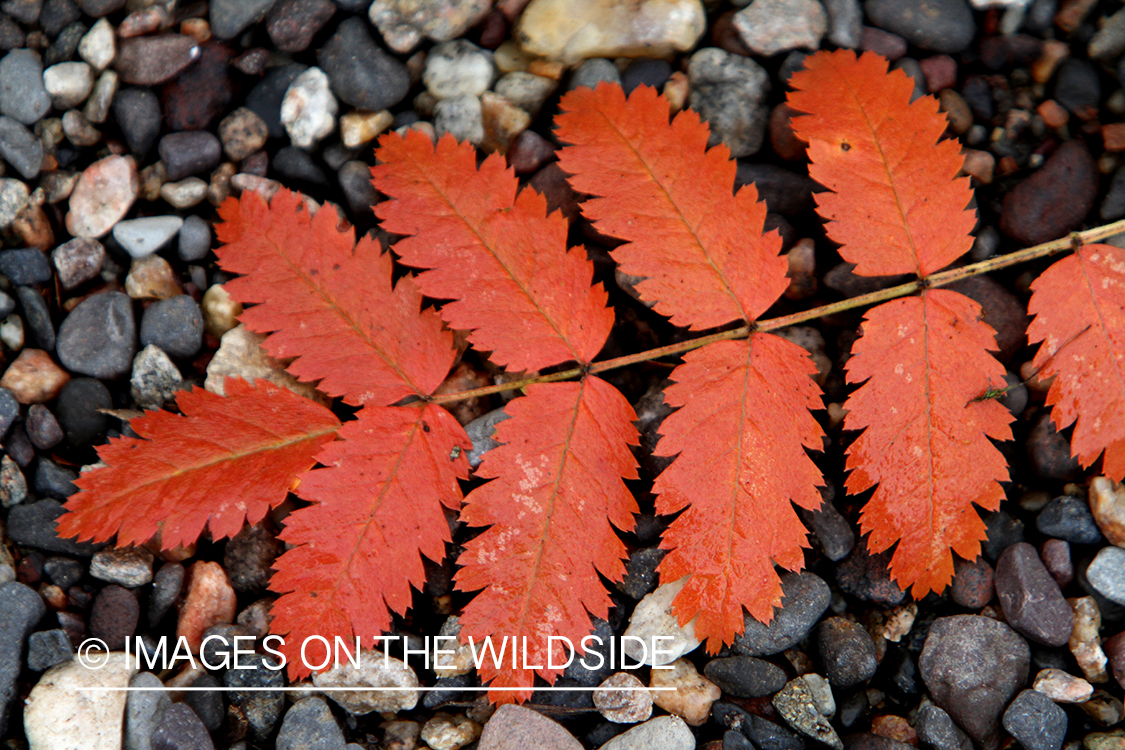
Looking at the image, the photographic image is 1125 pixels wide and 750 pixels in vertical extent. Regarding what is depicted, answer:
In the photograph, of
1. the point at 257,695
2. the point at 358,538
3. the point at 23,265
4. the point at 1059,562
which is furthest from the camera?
the point at 23,265

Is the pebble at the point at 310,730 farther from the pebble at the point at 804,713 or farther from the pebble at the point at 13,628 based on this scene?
the pebble at the point at 804,713

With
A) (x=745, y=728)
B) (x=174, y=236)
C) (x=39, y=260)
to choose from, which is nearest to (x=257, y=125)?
(x=174, y=236)

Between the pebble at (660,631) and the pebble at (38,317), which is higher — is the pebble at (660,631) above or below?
below

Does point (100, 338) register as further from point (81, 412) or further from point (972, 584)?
point (972, 584)

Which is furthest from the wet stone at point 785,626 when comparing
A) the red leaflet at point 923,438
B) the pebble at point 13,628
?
the pebble at point 13,628

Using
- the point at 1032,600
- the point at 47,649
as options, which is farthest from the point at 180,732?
the point at 1032,600

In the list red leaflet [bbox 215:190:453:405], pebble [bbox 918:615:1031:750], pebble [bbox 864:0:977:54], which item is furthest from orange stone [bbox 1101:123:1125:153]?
red leaflet [bbox 215:190:453:405]

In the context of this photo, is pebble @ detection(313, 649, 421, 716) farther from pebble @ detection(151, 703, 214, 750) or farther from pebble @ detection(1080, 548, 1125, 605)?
pebble @ detection(1080, 548, 1125, 605)
